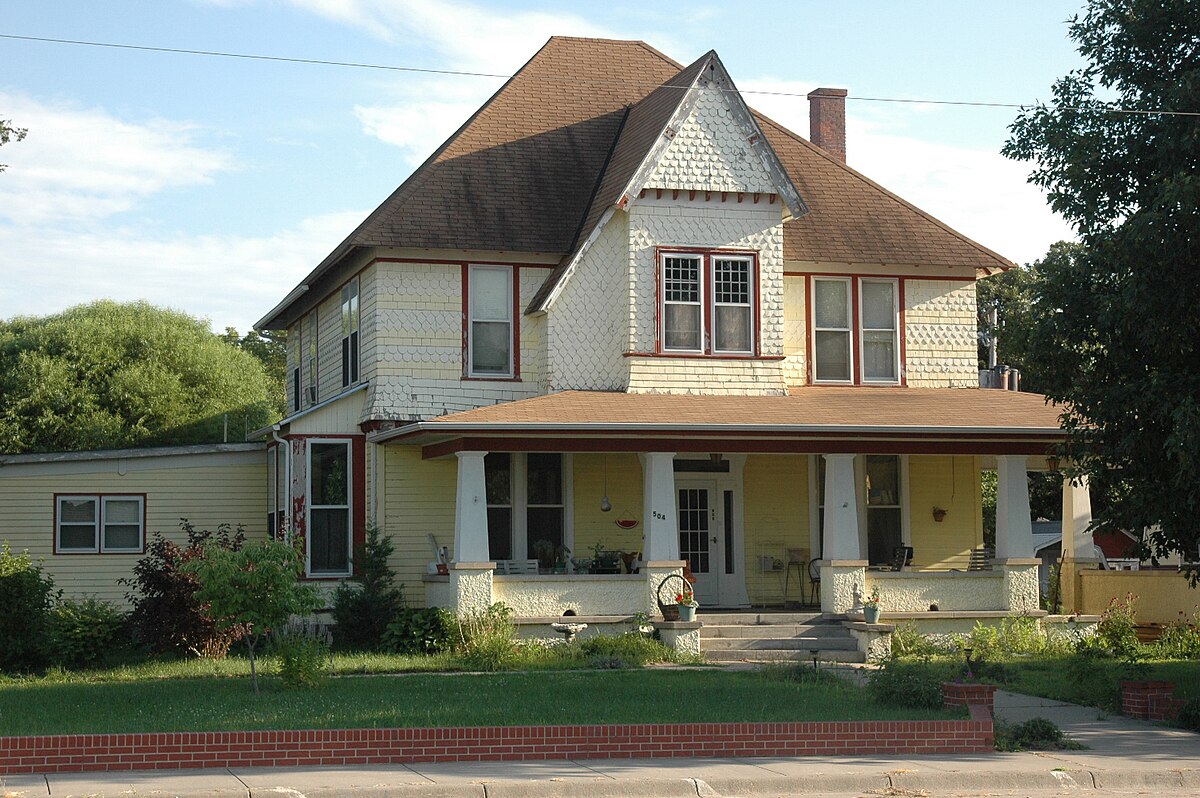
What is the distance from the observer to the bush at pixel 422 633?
21109mm

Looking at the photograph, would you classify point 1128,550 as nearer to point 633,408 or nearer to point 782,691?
point 782,691

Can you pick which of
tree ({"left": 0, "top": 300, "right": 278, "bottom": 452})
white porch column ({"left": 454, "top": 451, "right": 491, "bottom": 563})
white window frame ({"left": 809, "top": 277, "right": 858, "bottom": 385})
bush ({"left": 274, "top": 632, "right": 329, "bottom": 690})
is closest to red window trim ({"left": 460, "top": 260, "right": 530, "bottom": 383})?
white porch column ({"left": 454, "top": 451, "right": 491, "bottom": 563})

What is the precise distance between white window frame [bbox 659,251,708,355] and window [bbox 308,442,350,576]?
221 inches

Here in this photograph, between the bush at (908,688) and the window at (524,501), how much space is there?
9.40m

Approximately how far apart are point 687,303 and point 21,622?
11.4 metres

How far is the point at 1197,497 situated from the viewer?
15.4 meters

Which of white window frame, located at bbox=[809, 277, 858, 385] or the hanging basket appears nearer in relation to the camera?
the hanging basket

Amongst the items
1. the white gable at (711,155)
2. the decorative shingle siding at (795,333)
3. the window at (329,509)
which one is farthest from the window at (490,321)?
the decorative shingle siding at (795,333)

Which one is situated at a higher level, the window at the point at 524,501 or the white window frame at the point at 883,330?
the white window frame at the point at 883,330

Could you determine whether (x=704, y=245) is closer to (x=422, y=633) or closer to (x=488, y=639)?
(x=488, y=639)

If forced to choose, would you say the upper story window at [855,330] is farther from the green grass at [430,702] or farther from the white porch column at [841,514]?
the green grass at [430,702]

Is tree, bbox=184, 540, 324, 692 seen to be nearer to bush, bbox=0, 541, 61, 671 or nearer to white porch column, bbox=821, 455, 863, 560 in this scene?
bush, bbox=0, 541, 61, 671

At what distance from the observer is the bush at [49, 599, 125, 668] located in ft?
66.7

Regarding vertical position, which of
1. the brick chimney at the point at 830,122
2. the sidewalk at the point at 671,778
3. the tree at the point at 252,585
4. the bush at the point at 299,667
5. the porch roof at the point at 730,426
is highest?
the brick chimney at the point at 830,122
